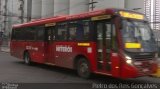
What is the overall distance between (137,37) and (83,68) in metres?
3.02

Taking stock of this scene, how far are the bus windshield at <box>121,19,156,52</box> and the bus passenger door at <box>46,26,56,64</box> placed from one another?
17.8ft

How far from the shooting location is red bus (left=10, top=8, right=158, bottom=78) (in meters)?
11.5

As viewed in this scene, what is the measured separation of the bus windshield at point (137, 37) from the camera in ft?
38.2

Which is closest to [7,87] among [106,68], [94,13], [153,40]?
[106,68]

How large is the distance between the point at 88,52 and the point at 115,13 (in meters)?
2.29

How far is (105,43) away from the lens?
1235 centimetres

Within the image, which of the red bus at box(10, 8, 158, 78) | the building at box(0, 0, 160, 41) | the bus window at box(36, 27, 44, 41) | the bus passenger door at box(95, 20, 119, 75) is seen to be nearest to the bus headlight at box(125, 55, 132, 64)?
the red bus at box(10, 8, 158, 78)

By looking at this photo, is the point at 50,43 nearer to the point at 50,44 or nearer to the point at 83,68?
the point at 50,44

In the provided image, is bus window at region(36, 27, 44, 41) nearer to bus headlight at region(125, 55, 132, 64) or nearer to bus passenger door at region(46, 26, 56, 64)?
bus passenger door at region(46, 26, 56, 64)

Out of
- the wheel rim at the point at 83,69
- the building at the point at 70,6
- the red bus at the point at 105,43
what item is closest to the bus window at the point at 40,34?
the red bus at the point at 105,43

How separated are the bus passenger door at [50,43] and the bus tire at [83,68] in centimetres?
276

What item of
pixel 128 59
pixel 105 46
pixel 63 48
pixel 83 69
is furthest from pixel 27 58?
pixel 128 59

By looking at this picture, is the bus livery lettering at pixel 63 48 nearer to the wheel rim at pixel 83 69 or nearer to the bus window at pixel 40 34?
the wheel rim at pixel 83 69

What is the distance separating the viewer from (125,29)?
11.8 meters
